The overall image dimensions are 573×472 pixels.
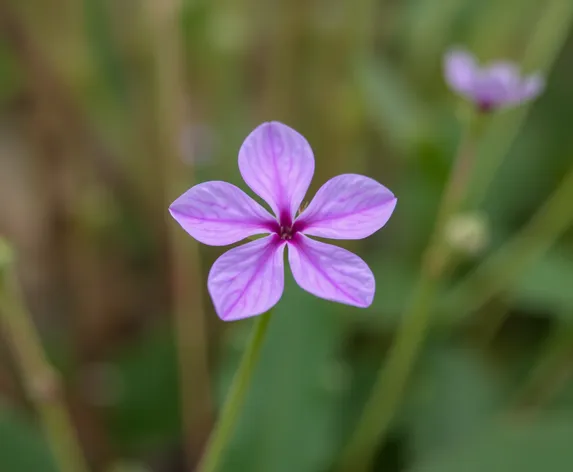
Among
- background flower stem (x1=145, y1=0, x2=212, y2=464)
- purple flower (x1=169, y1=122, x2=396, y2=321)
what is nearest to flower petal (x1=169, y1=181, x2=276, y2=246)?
purple flower (x1=169, y1=122, x2=396, y2=321)

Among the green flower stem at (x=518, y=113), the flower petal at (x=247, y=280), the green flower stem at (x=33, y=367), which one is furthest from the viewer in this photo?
the green flower stem at (x=518, y=113)

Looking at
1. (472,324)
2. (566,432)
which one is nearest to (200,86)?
(472,324)

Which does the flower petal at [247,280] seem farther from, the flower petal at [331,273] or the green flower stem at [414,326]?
the green flower stem at [414,326]

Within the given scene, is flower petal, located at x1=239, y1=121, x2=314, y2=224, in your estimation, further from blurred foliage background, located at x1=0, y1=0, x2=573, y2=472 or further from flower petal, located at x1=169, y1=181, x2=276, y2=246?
blurred foliage background, located at x1=0, y1=0, x2=573, y2=472

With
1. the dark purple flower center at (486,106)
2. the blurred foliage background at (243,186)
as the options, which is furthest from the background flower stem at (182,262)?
the dark purple flower center at (486,106)

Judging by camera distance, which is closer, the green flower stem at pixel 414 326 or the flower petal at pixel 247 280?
the flower petal at pixel 247 280

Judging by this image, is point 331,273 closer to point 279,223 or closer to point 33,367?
point 279,223

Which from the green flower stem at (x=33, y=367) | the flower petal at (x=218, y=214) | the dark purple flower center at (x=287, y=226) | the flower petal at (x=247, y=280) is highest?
the dark purple flower center at (x=287, y=226)

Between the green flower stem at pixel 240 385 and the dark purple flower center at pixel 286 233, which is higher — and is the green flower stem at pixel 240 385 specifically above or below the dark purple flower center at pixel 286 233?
below
